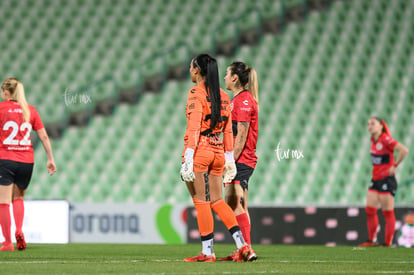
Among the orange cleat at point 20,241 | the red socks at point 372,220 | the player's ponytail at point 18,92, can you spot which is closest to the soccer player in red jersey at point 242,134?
the player's ponytail at point 18,92

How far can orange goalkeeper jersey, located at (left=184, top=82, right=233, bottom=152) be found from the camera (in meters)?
5.99

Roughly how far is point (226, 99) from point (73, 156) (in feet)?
24.5

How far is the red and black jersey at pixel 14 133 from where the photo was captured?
7750mm

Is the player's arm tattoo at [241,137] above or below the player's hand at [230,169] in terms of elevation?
above

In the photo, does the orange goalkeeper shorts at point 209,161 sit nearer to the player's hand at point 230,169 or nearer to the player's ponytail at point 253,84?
the player's hand at point 230,169

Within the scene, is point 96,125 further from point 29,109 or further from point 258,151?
point 29,109

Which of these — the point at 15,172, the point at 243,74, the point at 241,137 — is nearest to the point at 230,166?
the point at 241,137

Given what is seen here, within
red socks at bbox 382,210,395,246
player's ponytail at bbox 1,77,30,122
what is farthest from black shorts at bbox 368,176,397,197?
player's ponytail at bbox 1,77,30,122

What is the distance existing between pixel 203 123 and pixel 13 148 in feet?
8.24

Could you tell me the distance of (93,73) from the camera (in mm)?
14602

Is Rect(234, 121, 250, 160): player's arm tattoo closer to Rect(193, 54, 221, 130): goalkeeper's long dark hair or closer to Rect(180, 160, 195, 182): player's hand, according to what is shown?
Rect(193, 54, 221, 130): goalkeeper's long dark hair

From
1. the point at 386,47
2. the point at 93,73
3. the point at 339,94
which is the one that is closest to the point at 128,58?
the point at 93,73

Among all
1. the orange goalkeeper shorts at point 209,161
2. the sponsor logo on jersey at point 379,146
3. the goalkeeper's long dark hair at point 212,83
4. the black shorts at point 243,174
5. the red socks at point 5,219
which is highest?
the goalkeeper's long dark hair at point 212,83

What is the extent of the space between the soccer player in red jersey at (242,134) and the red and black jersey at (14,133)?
7.25ft
